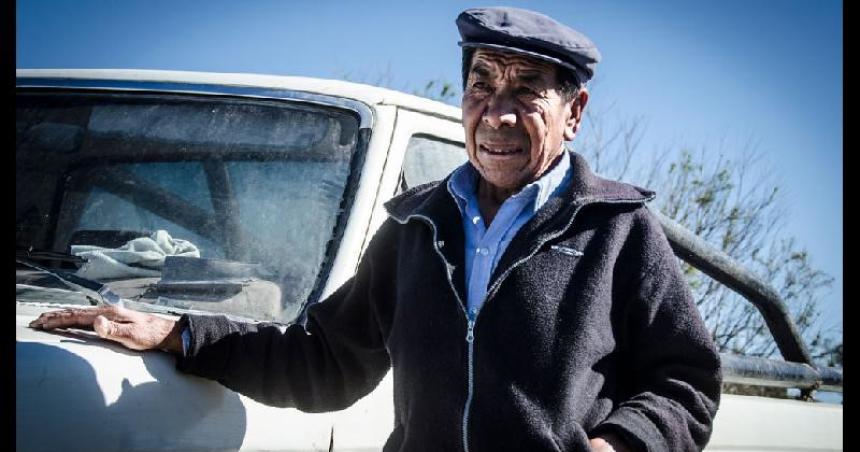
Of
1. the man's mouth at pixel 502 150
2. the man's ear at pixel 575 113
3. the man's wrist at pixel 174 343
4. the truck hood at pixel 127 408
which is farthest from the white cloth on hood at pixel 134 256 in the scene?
the man's ear at pixel 575 113

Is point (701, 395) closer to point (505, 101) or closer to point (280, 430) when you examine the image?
point (505, 101)

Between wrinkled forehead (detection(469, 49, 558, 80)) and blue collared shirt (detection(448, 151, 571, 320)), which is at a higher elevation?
wrinkled forehead (detection(469, 49, 558, 80))

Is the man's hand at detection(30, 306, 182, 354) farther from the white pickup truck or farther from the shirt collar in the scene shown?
the shirt collar

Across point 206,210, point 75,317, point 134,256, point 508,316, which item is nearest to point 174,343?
point 75,317

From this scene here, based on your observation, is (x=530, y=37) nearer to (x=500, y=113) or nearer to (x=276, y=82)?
(x=500, y=113)

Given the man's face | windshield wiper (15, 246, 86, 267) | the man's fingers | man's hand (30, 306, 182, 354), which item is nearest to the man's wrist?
man's hand (30, 306, 182, 354)

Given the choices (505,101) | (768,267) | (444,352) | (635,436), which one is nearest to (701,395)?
(635,436)

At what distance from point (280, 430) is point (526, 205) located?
717 mm

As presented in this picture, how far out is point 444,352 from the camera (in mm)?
2160

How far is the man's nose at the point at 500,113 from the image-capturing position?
7.58 ft

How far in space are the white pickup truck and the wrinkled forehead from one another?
59 centimetres

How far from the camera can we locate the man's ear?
2.43 metres

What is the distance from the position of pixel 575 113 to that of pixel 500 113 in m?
0.22

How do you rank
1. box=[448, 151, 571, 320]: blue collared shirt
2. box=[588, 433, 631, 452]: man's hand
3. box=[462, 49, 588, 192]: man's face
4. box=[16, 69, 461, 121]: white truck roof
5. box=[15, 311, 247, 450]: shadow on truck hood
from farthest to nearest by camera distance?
box=[16, 69, 461, 121]: white truck roof < box=[462, 49, 588, 192]: man's face < box=[448, 151, 571, 320]: blue collared shirt < box=[588, 433, 631, 452]: man's hand < box=[15, 311, 247, 450]: shadow on truck hood
